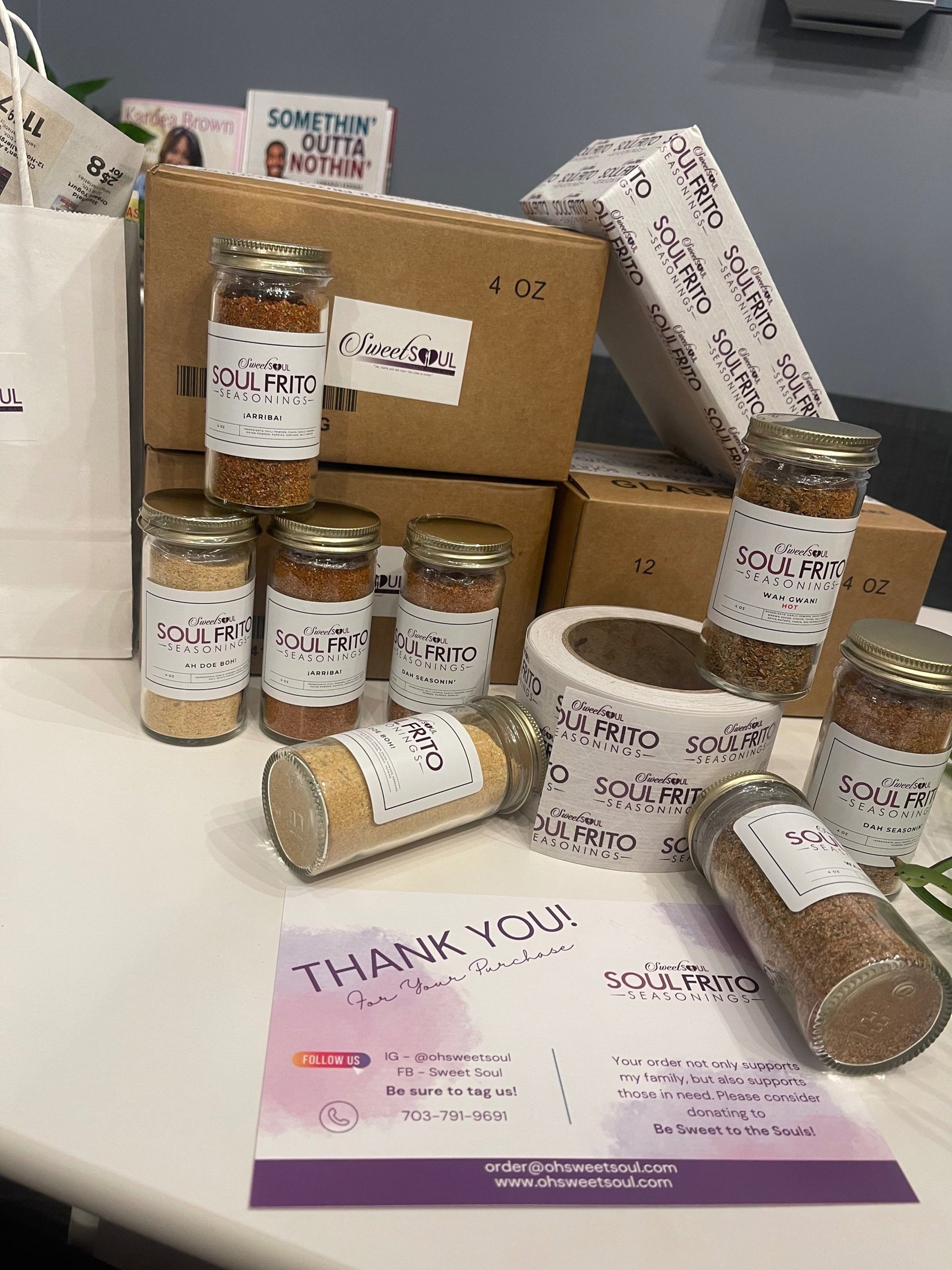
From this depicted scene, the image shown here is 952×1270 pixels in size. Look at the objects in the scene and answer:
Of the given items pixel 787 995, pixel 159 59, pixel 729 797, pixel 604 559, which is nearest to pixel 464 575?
pixel 604 559

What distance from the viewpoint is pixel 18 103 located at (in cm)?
75

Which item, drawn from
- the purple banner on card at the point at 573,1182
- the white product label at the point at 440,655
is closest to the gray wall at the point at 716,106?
the white product label at the point at 440,655

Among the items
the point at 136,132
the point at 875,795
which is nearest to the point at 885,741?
the point at 875,795

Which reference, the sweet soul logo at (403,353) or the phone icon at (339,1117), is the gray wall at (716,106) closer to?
the sweet soul logo at (403,353)

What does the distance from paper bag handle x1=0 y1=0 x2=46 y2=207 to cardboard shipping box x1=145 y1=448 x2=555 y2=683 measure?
24cm

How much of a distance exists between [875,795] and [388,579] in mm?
498

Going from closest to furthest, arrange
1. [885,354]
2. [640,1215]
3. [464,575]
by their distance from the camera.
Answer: [640,1215] → [464,575] → [885,354]

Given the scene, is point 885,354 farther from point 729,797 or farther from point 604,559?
point 729,797

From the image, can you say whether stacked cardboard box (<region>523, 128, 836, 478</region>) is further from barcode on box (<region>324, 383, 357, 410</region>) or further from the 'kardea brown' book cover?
the 'kardea brown' book cover

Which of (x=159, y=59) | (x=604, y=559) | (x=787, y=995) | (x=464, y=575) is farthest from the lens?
(x=159, y=59)

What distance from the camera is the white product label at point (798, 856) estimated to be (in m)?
0.59

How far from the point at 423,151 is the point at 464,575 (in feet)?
3.68

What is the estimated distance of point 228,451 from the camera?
77 cm

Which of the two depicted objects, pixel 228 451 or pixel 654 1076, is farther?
pixel 228 451
